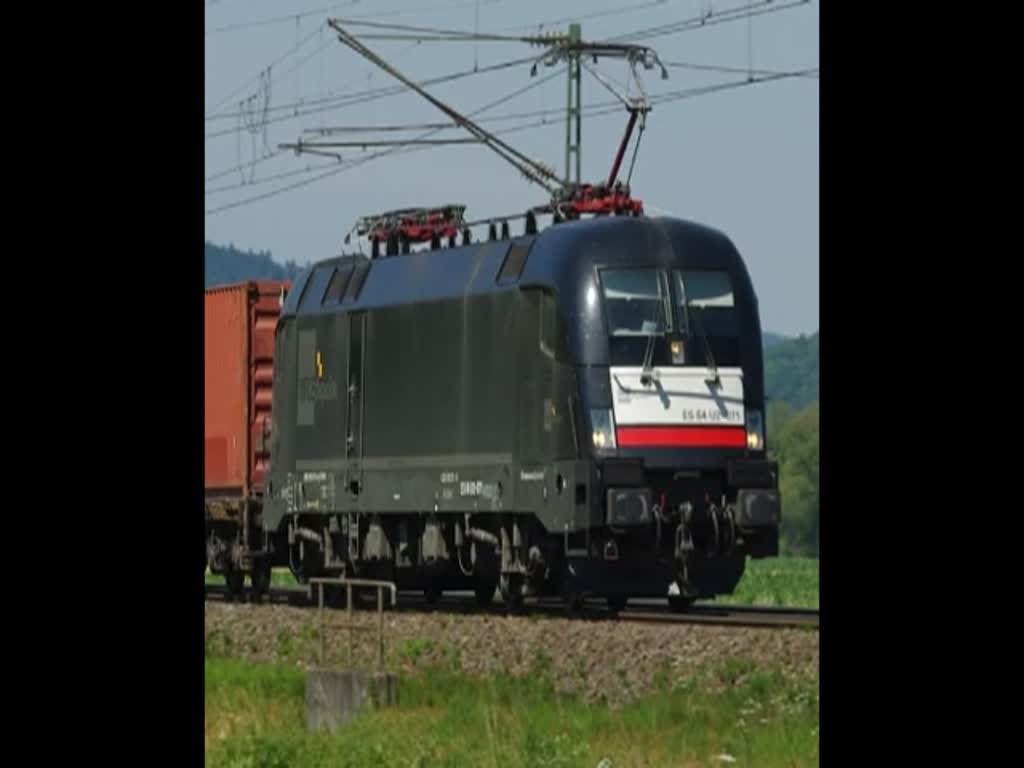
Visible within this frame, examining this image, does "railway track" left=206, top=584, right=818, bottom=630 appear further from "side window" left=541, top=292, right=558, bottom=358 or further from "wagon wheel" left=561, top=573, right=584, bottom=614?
"side window" left=541, top=292, right=558, bottom=358

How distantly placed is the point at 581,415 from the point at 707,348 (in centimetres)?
153

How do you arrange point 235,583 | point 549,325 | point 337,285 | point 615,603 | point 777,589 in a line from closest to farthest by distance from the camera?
point 549,325 < point 615,603 < point 337,285 < point 235,583 < point 777,589

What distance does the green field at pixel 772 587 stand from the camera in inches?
1480

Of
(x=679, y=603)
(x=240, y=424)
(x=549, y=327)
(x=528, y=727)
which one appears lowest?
(x=528, y=727)

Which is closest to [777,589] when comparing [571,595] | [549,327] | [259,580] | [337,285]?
[259,580]

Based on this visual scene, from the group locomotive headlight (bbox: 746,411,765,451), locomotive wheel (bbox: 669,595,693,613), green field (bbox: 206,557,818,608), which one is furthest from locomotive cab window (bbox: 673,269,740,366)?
green field (bbox: 206,557,818,608)

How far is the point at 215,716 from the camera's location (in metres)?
19.2

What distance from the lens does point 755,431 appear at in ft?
79.7

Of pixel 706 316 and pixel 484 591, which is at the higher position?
pixel 706 316

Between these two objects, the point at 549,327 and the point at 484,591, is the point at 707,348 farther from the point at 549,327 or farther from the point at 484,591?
the point at 484,591
